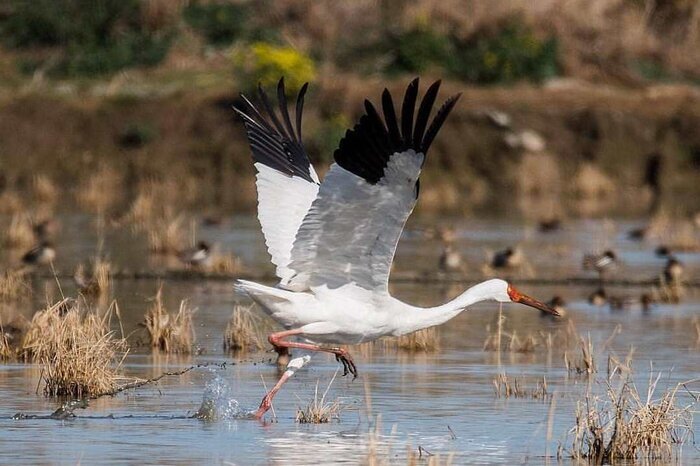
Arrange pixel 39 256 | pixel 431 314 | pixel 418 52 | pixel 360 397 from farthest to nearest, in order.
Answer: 1. pixel 418 52
2. pixel 39 256
3. pixel 360 397
4. pixel 431 314

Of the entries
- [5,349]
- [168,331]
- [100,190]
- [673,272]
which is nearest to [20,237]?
[673,272]

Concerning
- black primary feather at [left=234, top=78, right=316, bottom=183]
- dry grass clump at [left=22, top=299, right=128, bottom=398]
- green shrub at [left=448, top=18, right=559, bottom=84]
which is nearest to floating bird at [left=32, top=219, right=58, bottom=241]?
black primary feather at [left=234, top=78, right=316, bottom=183]

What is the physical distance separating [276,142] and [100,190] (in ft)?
92.2

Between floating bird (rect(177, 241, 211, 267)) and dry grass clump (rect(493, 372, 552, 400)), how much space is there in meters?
10.3

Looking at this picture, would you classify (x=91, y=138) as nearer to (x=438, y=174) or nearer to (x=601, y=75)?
(x=438, y=174)

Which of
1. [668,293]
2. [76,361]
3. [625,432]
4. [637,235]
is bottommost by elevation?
[625,432]

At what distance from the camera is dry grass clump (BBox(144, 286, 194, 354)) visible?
15562 millimetres

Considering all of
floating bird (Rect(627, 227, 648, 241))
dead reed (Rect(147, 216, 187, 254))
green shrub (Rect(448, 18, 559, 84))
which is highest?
green shrub (Rect(448, 18, 559, 84))

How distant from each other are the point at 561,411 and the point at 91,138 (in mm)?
33239

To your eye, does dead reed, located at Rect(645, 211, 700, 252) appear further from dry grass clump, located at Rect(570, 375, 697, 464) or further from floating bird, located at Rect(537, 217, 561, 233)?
dry grass clump, located at Rect(570, 375, 697, 464)

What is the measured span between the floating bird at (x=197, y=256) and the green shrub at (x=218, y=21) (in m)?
25.8

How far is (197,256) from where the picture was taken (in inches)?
925

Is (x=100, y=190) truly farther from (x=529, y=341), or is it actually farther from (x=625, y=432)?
(x=625, y=432)

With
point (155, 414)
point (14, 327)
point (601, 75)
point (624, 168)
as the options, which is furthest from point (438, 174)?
point (155, 414)
